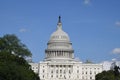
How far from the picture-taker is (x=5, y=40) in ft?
526

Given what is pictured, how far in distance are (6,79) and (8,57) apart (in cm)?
2829

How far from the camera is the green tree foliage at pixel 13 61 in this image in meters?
110

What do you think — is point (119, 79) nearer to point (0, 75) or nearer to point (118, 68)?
point (118, 68)

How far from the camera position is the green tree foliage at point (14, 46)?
6255 inches

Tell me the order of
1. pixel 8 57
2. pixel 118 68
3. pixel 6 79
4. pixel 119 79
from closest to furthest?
pixel 6 79, pixel 8 57, pixel 119 79, pixel 118 68

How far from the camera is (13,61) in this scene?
13575cm

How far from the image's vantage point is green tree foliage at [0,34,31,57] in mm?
158875

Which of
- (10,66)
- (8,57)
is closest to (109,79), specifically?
(8,57)

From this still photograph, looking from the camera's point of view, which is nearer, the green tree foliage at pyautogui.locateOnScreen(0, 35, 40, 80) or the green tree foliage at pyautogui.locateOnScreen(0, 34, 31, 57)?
the green tree foliage at pyautogui.locateOnScreen(0, 35, 40, 80)

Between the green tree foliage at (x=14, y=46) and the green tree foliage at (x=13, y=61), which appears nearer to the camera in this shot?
the green tree foliage at (x=13, y=61)

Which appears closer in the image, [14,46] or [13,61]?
[13,61]

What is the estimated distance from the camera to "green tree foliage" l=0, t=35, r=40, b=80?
110 metres

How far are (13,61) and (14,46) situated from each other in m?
25.4

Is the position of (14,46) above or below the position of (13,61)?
above
